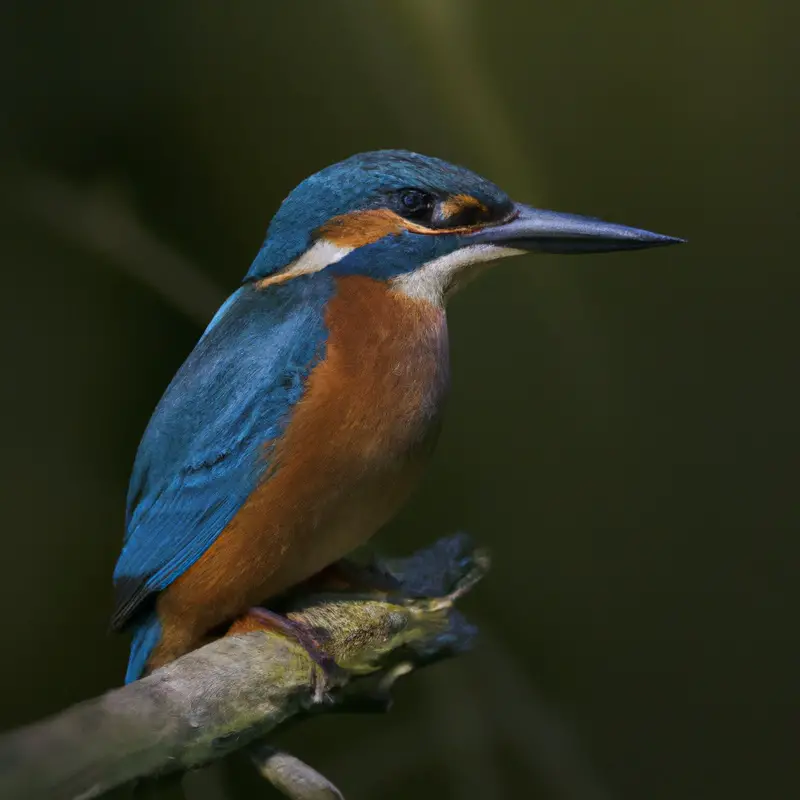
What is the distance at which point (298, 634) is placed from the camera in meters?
0.79

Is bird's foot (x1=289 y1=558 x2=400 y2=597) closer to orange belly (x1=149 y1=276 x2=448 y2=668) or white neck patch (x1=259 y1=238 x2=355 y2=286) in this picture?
orange belly (x1=149 y1=276 x2=448 y2=668)

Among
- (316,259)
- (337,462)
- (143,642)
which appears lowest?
(143,642)

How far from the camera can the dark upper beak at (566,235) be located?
802 mm

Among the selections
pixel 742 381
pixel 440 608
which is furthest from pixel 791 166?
pixel 440 608

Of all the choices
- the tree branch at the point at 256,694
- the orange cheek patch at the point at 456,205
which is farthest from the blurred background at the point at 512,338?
the orange cheek patch at the point at 456,205

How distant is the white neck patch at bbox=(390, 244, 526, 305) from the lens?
796 mm

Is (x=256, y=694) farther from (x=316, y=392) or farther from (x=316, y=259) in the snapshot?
(x=316, y=259)

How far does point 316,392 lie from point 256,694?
0.78 feet

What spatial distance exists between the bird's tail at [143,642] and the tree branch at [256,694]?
95 mm

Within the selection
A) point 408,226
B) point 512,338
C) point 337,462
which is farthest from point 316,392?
point 512,338

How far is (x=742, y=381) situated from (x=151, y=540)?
2.30 feet

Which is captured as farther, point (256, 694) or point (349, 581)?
point (349, 581)

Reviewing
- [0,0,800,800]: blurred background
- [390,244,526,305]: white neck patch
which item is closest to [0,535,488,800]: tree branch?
[0,0,800,800]: blurred background

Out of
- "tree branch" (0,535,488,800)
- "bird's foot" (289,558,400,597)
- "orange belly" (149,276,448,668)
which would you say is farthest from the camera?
"bird's foot" (289,558,400,597)
